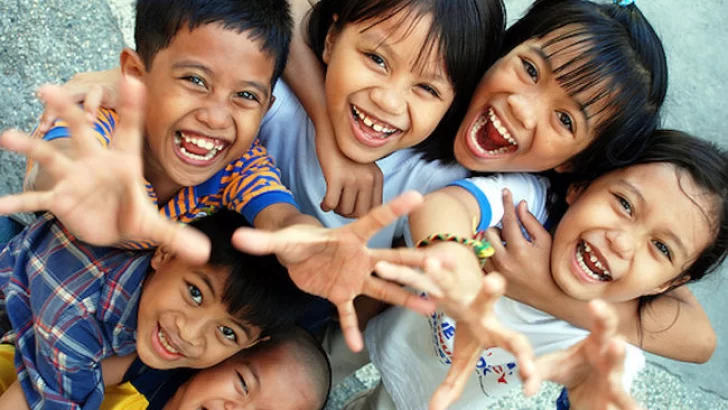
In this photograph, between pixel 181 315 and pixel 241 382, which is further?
pixel 241 382

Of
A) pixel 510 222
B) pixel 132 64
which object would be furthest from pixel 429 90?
pixel 132 64

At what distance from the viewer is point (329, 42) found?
1.17 metres

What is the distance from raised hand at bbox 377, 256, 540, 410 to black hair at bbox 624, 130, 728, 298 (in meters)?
0.56

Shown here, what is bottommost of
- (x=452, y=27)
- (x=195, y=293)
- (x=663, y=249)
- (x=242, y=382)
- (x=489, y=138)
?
(x=242, y=382)

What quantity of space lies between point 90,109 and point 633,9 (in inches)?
37.9

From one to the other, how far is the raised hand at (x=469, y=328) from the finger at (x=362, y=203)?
38 centimetres

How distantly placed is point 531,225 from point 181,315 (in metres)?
0.68

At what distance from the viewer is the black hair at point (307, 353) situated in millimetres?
1262

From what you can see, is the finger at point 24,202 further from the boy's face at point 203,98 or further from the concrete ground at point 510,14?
the concrete ground at point 510,14

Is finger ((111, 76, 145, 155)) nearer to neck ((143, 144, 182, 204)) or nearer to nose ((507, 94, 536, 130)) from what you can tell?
neck ((143, 144, 182, 204))

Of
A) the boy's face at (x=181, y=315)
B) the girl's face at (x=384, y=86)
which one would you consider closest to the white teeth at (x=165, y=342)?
the boy's face at (x=181, y=315)

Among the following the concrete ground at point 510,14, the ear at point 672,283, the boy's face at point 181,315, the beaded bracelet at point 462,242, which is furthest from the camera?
the concrete ground at point 510,14

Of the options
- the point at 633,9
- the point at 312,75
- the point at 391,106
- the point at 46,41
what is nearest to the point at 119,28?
the point at 46,41

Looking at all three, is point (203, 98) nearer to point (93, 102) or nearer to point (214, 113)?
point (214, 113)
